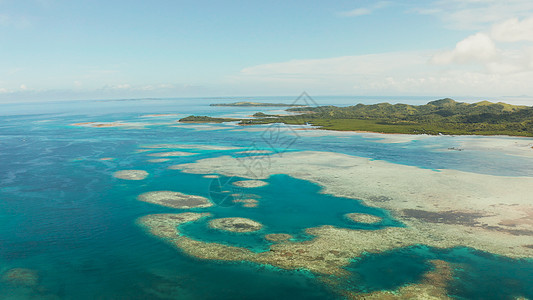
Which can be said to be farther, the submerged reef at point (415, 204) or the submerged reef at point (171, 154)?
the submerged reef at point (171, 154)

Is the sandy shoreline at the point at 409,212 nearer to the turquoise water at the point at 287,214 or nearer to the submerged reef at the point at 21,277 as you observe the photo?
the turquoise water at the point at 287,214

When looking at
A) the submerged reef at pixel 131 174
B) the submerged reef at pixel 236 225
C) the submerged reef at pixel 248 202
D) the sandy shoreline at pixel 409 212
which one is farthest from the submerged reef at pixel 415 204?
the submerged reef at pixel 248 202

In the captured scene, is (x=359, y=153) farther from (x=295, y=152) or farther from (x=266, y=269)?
(x=266, y=269)

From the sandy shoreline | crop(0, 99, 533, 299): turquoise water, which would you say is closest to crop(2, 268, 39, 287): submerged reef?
crop(0, 99, 533, 299): turquoise water

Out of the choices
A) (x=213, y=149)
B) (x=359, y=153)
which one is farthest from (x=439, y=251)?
(x=213, y=149)

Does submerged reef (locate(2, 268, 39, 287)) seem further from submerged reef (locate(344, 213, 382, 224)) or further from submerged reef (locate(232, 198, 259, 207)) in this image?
submerged reef (locate(344, 213, 382, 224))

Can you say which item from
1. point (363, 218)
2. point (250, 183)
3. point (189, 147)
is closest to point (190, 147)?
point (189, 147)
